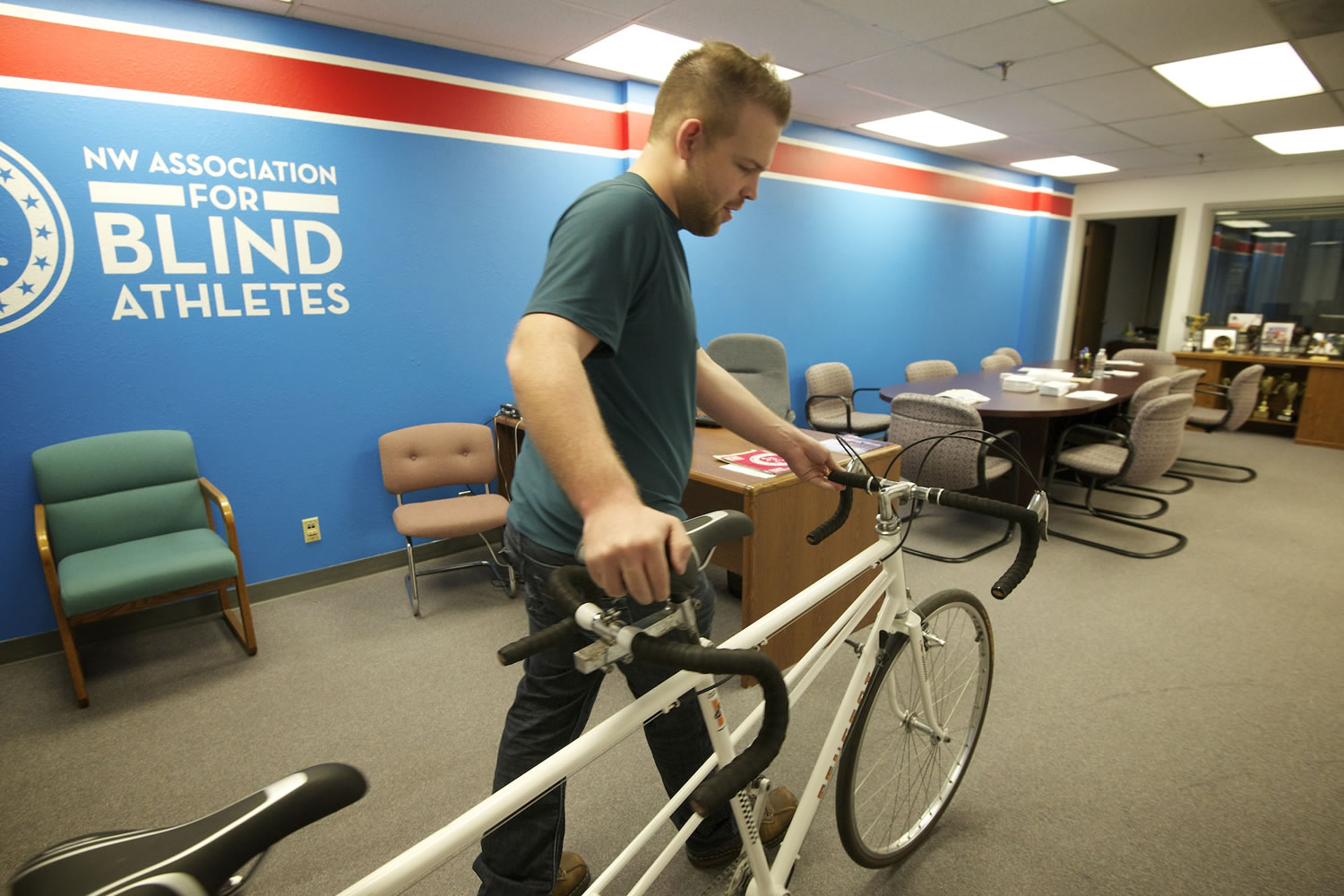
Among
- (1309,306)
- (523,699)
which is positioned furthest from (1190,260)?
(523,699)

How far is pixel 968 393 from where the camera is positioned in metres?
4.07

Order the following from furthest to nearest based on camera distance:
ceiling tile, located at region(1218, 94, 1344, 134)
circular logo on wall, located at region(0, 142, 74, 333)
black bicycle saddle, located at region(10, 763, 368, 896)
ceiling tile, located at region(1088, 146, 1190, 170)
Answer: ceiling tile, located at region(1088, 146, 1190, 170), ceiling tile, located at region(1218, 94, 1344, 134), circular logo on wall, located at region(0, 142, 74, 333), black bicycle saddle, located at region(10, 763, 368, 896)

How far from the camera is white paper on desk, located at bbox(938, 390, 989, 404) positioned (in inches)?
151

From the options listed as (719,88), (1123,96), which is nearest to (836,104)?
(1123,96)

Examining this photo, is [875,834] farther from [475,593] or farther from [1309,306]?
[1309,306]

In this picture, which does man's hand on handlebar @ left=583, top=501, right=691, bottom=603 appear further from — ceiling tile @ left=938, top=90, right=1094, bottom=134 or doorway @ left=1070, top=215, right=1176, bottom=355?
doorway @ left=1070, top=215, right=1176, bottom=355

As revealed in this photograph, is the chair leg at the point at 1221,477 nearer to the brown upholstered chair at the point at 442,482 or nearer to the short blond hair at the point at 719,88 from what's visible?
the brown upholstered chair at the point at 442,482

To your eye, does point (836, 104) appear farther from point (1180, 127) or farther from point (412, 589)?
point (412, 589)

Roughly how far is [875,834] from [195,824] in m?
1.48

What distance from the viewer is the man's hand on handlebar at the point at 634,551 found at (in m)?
0.71

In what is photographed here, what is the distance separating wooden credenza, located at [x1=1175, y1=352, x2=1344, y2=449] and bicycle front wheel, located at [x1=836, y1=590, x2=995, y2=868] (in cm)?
653

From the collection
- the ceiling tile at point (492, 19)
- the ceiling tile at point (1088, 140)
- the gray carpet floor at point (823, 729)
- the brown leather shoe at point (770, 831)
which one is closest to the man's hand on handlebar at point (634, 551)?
the brown leather shoe at point (770, 831)

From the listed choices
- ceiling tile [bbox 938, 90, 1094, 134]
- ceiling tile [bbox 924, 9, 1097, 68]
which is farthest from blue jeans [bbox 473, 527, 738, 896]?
ceiling tile [bbox 938, 90, 1094, 134]

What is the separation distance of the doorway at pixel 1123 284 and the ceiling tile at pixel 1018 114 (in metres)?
3.67
